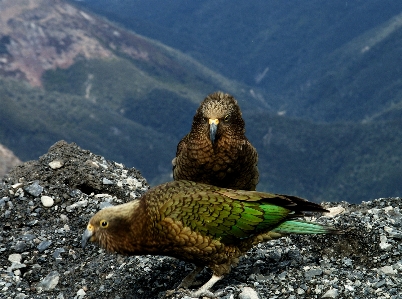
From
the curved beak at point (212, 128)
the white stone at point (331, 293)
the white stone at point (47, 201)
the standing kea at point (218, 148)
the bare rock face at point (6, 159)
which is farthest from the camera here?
the bare rock face at point (6, 159)

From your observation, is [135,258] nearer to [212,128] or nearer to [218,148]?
[218,148]

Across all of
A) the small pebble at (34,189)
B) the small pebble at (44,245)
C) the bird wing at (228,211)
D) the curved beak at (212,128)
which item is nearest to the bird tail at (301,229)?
the bird wing at (228,211)

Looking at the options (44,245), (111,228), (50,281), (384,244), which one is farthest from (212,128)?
(44,245)

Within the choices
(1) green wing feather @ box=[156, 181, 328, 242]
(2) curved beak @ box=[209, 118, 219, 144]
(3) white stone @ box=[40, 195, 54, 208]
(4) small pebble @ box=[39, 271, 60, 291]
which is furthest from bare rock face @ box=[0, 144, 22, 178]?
(1) green wing feather @ box=[156, 181, 328, 242]

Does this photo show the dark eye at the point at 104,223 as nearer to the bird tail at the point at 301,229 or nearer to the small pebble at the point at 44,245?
the bird tail at the point at 301,229

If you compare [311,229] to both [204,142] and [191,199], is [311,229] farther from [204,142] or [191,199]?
[204,142]
